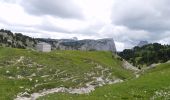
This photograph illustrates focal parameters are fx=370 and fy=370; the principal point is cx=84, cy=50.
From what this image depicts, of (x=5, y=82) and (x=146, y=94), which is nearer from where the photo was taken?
(x=146, y=94)

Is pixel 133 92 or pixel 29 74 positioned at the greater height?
pixel 133 92

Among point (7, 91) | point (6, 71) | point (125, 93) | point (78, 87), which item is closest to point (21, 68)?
point (6, 71)

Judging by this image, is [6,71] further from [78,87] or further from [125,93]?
[125,93]

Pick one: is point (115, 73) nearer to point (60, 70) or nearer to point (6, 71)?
point (60, 70)

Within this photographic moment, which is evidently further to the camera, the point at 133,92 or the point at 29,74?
the point at 29,74

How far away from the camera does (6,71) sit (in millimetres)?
67562

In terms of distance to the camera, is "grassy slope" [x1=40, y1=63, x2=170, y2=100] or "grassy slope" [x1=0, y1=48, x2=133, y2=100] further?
"grassy slope" [x1=0, y1=48, x2=133, y2=100]

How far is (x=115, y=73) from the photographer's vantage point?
95250mm

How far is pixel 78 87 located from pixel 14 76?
11.8 metres

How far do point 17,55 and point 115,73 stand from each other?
25391mm

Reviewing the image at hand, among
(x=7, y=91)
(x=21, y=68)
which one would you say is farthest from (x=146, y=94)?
(x=21, y=68)

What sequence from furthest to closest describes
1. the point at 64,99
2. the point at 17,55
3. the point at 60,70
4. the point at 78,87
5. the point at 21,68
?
the point at 17,55, the point at 60,70, the point at 21,68, the point at 78,87, the point at 64,99


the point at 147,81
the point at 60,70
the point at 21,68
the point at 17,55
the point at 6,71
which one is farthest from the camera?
the point at 17,55

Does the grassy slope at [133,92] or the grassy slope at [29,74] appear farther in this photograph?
the grassy slope at [29,74]
